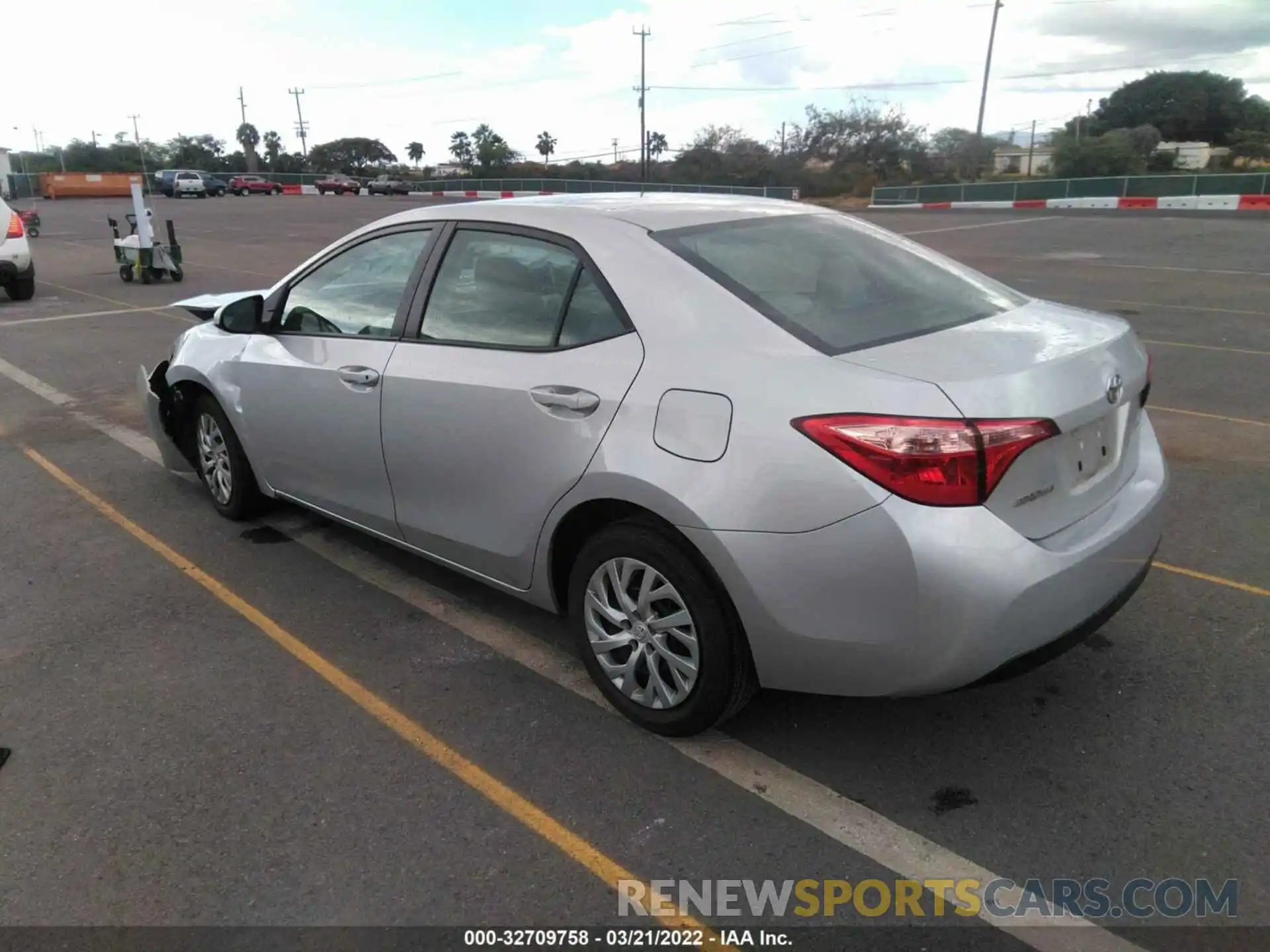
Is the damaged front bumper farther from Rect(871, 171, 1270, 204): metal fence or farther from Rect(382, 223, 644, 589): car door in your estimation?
Rect(871, 171, 1270, 204): metal fence

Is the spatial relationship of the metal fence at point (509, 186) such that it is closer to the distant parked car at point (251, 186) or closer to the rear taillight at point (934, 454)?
the distant parked car at point (251, 186)

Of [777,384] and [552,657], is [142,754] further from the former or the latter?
[777,384]

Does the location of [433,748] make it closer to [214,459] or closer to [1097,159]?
[214,459]

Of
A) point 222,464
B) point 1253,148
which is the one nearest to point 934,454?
point 222,464

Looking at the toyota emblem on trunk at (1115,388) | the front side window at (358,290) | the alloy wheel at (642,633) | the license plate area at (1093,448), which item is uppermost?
the front side window at (358,290)

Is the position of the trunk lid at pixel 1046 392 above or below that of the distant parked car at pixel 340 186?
above

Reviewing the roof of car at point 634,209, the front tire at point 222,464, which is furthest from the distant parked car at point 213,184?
the roof of car at point 634,209

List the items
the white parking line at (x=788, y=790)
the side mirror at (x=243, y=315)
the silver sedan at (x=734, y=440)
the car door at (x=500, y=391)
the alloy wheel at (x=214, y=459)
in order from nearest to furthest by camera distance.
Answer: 1. the white parking line at (x=788, y=790)
2. the silver sedan at (x=734, y=440)
3. the car door at (x=500, y=391)
4. the side mirror at (x=243, y=315)
5. the alloy wheel at (x=214, y=459)

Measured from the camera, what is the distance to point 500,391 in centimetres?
330

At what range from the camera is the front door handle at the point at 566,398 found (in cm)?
303

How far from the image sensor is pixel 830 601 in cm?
259

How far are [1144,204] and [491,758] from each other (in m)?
36.4

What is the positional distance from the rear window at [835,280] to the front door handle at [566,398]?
1.79ft

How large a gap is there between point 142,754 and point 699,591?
1.93 meters
